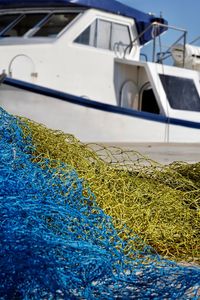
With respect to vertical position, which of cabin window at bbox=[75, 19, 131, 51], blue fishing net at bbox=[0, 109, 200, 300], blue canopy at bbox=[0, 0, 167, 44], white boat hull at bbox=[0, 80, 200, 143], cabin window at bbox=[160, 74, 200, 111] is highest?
blue canopy at bbox=[0, 0, 167, 44]

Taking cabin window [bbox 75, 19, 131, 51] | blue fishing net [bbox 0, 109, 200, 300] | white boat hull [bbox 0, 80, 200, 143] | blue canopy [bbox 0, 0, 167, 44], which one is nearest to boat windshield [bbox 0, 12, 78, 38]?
blue canopy [bbox 0, 0, 167, 44]

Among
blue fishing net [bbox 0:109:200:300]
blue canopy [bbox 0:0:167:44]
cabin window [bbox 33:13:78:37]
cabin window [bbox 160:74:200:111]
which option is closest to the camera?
blue fishing net [bbox 0:109:200:300]

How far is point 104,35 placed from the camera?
10367 mm

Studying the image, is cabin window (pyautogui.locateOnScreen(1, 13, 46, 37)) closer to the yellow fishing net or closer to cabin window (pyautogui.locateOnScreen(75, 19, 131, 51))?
cabin window (pyautogui.locateOnScreen(75, 19, 131, 51))

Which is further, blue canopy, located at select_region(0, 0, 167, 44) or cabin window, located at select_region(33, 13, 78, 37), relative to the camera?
cabin window, located at select_region(33, 13, 78, 37)

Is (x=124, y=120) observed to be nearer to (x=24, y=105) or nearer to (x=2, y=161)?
(x=24, y=105)

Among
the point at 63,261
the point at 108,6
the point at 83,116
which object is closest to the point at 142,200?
the point at 63,261

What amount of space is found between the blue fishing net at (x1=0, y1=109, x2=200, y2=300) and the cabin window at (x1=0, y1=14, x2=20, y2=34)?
345 inches

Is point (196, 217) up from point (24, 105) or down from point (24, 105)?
down

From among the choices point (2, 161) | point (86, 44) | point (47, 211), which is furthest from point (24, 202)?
point (86, 44)

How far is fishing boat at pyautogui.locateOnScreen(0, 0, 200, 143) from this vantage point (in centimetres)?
932

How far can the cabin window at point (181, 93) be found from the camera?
1048 cm

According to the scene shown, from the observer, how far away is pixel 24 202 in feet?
6.04

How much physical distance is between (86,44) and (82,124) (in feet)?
5.58
